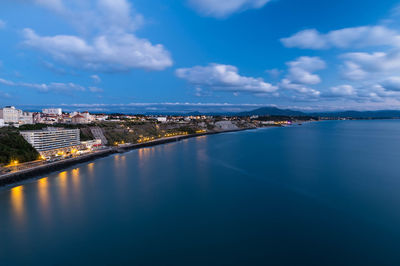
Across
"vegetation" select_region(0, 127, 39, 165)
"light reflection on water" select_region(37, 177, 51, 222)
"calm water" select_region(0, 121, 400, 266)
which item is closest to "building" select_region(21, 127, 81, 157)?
"vegetation" select_region(0, 127, 39, 165)

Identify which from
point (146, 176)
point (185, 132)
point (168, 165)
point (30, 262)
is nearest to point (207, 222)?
point (30, 262)

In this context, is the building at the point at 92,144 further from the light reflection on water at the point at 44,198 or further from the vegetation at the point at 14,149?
the light reflection on water at the point at 44,198

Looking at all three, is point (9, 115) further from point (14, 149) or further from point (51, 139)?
point (14, 149)

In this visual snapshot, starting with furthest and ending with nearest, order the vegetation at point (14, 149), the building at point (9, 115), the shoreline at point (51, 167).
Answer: the building at point (9, 115) < the vegetation at point (14, 149) < the shoreline at point (51, 167)

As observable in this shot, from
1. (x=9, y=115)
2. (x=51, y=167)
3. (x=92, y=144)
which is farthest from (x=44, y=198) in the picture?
(x=9, y=115)

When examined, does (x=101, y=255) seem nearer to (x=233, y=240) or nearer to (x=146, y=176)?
(x=233, y=240)

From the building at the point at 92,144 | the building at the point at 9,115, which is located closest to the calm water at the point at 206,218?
the building at the point at 92,144
